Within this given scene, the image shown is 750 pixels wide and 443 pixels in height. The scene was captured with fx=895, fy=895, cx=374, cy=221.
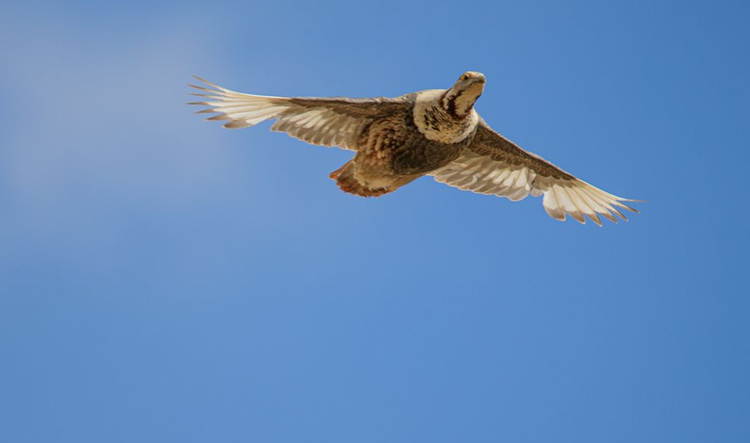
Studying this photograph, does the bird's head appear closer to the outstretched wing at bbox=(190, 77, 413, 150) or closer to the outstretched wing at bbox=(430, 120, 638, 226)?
the outstretched wing at bbox=(190, 77, 413, 150)

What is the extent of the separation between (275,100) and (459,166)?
2956mm

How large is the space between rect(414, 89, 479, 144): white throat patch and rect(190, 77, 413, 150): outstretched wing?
7.3 inches

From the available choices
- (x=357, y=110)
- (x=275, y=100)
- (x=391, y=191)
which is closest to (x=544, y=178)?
(x=391, y=191)

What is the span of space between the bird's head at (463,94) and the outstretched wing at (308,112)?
1.75 feet

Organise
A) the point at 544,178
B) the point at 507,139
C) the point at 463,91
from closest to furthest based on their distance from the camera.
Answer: the point at 463,91
the point at 507,139
the point at 544,178

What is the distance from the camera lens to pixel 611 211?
12797 millimetres

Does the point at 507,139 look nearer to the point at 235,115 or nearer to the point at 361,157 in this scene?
the point at 361,157

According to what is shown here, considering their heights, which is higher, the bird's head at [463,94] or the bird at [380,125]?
the bird's head at [463,94]

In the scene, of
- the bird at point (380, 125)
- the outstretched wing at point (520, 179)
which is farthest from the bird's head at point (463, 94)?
the outstretched wing at point (520, 179)

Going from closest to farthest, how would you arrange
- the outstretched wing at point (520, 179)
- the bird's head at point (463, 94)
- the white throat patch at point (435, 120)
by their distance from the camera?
the bird's head at point (463, 94), the white throat patch at point (435, 120), the outstretched wing at point (520, 179)

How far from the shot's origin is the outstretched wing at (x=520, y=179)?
11.9m

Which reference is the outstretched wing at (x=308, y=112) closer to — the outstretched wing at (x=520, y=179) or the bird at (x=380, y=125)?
the bird at (x=380, y=125)

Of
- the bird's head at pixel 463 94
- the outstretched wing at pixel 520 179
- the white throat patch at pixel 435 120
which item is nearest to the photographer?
the bird's head at pixel 463 94

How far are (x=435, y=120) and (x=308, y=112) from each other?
1.52m
